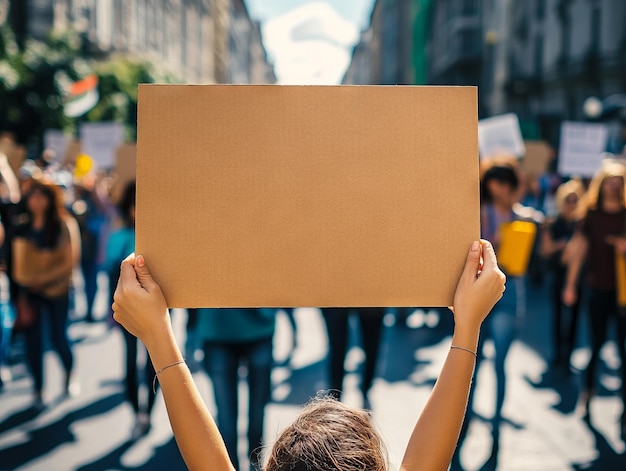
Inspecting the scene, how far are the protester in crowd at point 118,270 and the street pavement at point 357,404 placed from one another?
112mm

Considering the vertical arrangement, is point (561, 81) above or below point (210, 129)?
above

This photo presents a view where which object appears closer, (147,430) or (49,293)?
(147,430)

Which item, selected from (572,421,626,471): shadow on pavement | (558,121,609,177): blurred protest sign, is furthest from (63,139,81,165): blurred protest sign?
(572,421,626,471): shadow on pavement

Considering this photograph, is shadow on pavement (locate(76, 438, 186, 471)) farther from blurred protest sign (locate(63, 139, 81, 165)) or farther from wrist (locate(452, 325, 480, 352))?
blurred protest sign (locate(63, 139, 81, 165))

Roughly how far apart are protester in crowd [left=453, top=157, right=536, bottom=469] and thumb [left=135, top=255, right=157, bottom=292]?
3659mm

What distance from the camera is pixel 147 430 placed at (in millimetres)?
5238

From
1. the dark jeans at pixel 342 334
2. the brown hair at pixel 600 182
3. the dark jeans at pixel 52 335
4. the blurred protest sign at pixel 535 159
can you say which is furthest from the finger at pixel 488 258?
the blurred protest sign at pixel 535 159

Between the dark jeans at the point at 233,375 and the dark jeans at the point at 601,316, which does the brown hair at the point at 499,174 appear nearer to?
the dark jeans at the point at 601,316

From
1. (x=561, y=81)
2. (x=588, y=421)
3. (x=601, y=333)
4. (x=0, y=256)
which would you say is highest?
(x=561, y=81)

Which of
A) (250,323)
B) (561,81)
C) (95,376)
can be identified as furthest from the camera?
(561,81)

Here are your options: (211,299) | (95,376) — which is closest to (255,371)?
(211,299)

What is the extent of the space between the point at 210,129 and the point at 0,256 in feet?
16.2

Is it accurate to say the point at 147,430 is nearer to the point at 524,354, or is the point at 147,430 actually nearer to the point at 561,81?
the point at 524,354

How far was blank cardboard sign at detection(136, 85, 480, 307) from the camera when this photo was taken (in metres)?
1.53
